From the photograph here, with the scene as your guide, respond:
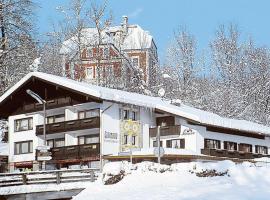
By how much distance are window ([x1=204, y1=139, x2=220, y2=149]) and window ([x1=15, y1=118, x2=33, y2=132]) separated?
15281 mm

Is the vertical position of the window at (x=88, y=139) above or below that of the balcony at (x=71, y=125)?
below

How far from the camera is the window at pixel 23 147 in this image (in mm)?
47938

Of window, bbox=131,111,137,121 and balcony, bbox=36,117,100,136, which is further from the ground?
window, bbox=131,111,137,121

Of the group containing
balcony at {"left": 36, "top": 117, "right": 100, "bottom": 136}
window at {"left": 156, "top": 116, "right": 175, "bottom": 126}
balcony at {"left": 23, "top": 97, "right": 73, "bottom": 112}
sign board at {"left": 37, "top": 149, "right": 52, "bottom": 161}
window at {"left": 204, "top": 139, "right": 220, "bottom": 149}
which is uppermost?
balcony at {"left": 23, "top": 97, "right": 73, "bottom": 112}

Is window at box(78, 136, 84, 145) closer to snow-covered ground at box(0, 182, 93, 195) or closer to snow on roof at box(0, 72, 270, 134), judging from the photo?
snow on roof at box(0, 72, 270, 134)

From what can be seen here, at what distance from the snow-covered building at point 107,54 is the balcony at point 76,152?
1440 cm

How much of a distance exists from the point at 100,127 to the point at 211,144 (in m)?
10.3

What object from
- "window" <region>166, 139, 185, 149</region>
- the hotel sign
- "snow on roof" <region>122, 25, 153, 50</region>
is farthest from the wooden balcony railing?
"snow on roof" <region>122, 25, 153, 50</region>

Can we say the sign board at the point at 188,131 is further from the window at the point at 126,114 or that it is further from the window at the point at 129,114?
the window at the point at 126,114

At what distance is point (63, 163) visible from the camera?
45938 mm

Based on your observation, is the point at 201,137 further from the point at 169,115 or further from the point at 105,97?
the point at 105,97

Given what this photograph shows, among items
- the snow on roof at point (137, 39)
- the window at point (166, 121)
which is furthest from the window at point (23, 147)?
the snow on roof at point (137, 39)

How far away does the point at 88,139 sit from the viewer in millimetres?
44844

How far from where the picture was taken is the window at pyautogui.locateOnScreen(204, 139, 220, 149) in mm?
46031
